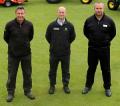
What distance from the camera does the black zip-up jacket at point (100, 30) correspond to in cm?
862

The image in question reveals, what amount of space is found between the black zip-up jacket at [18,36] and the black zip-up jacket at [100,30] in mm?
1316

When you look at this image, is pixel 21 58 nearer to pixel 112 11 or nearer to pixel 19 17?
pixel 19 17

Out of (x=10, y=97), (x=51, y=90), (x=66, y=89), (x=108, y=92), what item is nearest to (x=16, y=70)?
(x=10, y=97)

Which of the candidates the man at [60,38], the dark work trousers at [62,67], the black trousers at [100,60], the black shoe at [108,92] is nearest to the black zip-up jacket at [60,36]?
the man at [60,38]

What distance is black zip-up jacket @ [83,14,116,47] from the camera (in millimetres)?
8625

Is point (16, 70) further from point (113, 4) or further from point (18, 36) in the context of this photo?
point (113, 4)

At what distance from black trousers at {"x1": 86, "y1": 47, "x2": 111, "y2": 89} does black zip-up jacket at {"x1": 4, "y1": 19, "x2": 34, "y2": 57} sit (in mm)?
1447

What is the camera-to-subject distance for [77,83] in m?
9.92

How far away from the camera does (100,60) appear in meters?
8.98

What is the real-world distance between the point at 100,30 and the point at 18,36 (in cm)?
178

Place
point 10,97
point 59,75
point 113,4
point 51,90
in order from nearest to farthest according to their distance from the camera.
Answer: point 10,97 → point 51,90 → point 59,75 → point 113,4

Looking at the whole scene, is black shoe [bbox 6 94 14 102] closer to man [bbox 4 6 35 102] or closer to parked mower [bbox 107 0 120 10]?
man [bbox 4 6 35 102]

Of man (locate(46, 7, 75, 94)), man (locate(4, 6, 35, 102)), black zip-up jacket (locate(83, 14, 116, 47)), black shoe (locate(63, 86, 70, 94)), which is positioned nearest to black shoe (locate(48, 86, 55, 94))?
black shoe (locate(63, 86, 70, 94))

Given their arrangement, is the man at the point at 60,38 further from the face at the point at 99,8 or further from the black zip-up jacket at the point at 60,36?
the face at the point at 99,8
